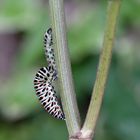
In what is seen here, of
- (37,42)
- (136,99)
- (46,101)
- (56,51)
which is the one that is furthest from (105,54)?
(37,42)

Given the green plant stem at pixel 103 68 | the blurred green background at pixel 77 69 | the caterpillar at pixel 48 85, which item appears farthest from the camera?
the blurred green background at pixel 77 69

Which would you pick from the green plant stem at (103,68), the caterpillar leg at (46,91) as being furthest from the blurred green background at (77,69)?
the green plant stem at (103,68)

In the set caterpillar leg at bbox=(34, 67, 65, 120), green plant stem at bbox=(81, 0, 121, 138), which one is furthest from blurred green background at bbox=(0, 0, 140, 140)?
green plant stem at bbox=(81, 0, 121, 138)

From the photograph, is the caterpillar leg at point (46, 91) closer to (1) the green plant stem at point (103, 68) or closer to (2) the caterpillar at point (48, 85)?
(2) the caterpillar at point (48, 85)

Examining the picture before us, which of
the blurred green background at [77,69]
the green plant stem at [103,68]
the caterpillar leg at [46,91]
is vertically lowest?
the blurred green background at [77,69]

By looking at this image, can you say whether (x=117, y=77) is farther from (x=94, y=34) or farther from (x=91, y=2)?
(x=91, y=2)

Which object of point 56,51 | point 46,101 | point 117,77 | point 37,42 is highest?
point 56,51

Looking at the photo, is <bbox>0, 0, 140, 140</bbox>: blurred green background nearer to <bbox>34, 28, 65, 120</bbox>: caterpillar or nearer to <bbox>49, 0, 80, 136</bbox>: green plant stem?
<bbox>34, 28, 65, 120</bbox>: caterpillar
